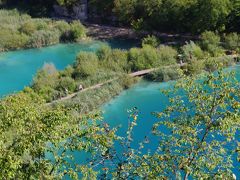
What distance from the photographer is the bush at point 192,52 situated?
30031 mm

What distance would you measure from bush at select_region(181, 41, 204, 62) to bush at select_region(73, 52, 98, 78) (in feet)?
20.0

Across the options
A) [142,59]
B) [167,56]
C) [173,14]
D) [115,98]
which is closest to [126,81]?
[115,98]

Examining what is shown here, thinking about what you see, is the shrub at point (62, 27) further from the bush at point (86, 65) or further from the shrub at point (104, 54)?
the bush at point (86, 65)

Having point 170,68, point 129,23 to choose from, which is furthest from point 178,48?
point 129,23

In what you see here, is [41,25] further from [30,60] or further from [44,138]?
[44,138]

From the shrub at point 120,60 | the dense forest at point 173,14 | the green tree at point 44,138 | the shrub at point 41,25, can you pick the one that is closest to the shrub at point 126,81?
the shrub at point 120,60

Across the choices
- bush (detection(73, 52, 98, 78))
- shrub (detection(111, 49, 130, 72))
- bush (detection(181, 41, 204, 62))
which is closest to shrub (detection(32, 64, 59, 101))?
bush (detection(73, 52, 98, 78))

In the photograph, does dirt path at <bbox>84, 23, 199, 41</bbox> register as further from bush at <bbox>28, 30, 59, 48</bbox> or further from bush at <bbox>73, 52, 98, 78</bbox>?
bush at <bbox>73, 52, 98, 78</bbox>

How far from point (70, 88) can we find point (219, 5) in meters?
14.6

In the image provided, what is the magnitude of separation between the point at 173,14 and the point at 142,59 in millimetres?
8896

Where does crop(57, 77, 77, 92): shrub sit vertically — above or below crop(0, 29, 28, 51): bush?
below

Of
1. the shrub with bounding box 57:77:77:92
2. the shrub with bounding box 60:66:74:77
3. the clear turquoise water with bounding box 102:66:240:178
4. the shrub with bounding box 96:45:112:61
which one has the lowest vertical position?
the clear turquoise water with bounding box 102:66:240:178

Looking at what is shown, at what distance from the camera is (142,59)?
29438 millimetres

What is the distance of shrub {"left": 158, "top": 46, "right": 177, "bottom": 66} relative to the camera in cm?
2969
